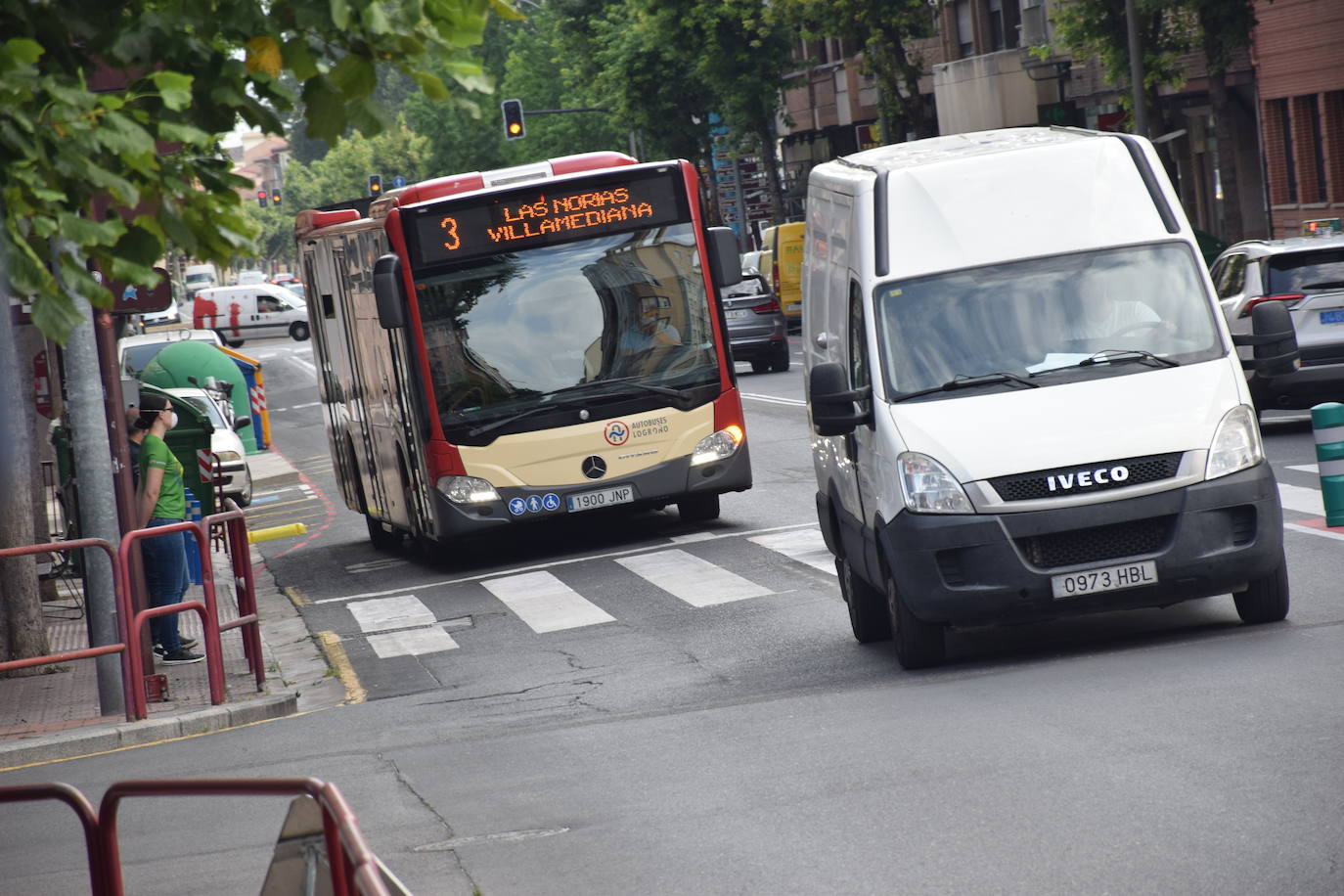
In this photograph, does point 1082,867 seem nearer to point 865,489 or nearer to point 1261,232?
point 865,489

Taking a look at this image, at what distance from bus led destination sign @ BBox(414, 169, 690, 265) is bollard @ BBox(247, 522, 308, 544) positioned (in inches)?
285

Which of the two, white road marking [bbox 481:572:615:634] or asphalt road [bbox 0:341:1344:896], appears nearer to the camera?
asphalt road [bbox 0:341:1344:896]

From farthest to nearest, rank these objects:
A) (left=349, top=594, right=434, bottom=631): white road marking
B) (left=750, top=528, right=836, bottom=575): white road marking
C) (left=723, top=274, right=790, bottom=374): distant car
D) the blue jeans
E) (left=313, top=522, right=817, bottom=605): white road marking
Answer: (left=723, top=274, right=790, bottom=374): distant car → (left=313, top=522, right=817, bottom=605): white road marking → (left=750, top=528, right=836, bottom=575): white road marking → (left=349, top=594, right=434, bottom=631): white road marking → the blue jeans

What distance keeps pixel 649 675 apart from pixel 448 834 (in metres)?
3.72

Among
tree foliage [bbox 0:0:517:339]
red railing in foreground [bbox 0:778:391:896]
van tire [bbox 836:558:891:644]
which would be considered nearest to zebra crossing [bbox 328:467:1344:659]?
van tire [bbox 836:558:891:644]

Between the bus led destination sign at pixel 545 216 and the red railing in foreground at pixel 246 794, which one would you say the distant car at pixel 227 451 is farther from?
the red railing in foreground at pixel 246 794

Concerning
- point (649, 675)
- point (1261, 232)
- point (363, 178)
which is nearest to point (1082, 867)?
point (649, 675)

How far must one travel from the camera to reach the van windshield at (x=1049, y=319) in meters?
10.6

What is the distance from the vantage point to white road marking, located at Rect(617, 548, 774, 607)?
14359mm

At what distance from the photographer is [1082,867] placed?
6.46 meters

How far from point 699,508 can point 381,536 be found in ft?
11.8

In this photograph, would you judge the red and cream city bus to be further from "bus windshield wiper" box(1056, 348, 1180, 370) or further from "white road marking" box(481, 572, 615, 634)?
"bus windshield wiper" box(1056, 348, 1180, 370)

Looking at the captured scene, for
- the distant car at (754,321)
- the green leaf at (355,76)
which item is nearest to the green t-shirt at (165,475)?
the green leaf at (355,76)

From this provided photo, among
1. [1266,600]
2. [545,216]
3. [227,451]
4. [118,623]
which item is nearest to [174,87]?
[1266,600]
